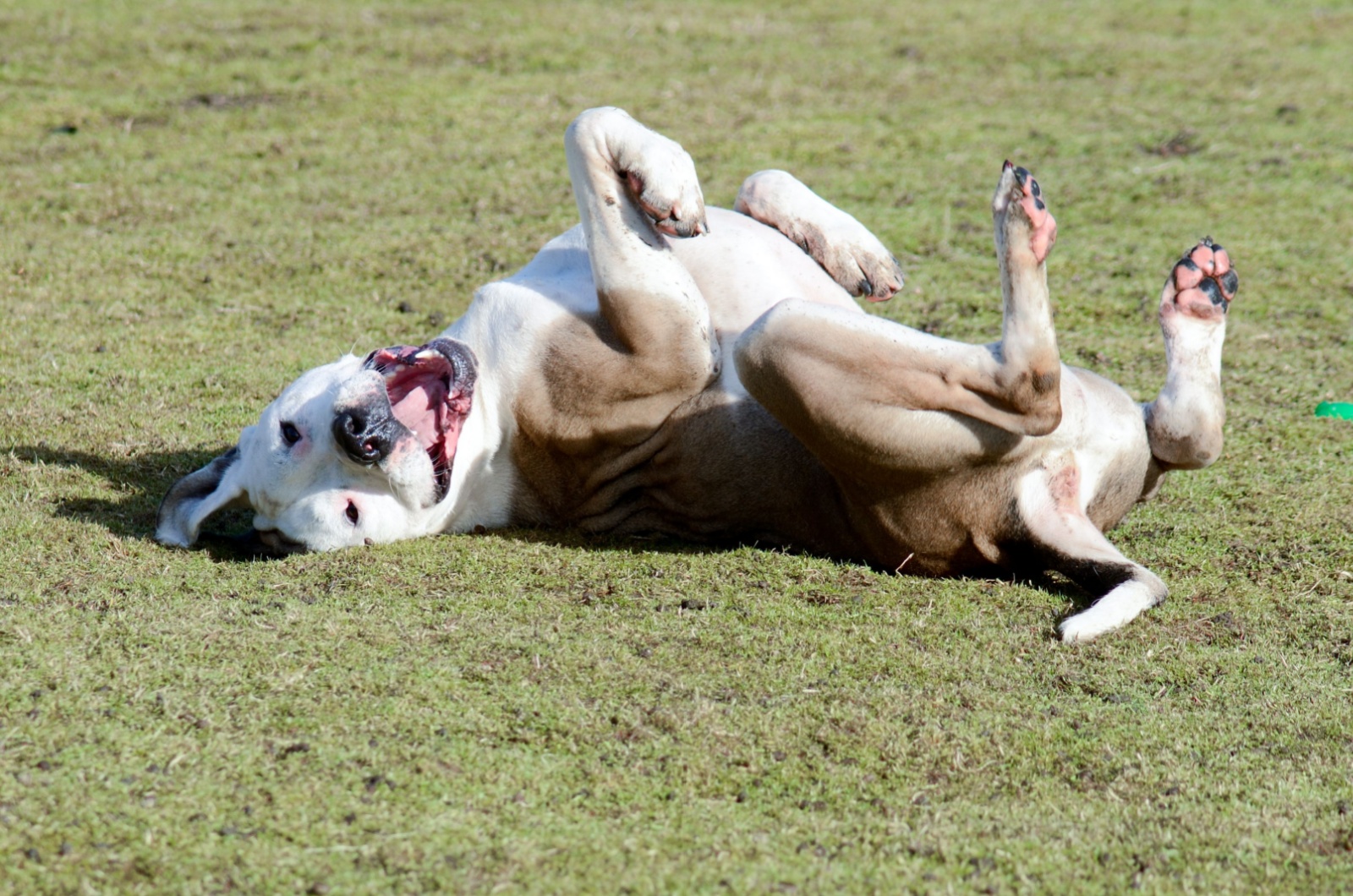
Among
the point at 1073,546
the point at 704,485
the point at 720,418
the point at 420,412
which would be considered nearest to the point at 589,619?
the point at 704,485

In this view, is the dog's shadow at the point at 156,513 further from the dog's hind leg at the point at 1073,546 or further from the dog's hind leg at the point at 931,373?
the dog's hind leg at the point at 1073,546

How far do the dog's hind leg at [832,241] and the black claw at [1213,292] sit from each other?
3.58ft

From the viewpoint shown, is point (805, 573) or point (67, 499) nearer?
point (805, 573)

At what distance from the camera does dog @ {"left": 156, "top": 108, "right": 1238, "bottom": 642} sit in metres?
4.05

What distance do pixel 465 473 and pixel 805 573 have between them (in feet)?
3.87

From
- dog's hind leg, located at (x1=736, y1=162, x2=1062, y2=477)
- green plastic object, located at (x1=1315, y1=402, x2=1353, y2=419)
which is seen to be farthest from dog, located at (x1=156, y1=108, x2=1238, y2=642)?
green plastic object, located at (x1=1315, y1=402, x2=1353, y2=419)

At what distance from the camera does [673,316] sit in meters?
4.50

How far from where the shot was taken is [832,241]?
5148mm

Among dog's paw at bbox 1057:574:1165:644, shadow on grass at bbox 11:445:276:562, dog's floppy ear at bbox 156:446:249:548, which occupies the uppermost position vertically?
dog's paw at bbox 1057:574:1165:644

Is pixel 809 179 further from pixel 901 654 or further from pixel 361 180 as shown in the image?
pixel 901 654

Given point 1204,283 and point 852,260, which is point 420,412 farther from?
point 1204,283

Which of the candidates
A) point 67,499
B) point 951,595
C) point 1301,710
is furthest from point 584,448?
point 1301,710

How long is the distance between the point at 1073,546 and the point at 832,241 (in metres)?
1.54

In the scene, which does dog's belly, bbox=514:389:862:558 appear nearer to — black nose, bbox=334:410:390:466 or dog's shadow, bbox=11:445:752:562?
dog's shadow, bbox=11:445:752:562
